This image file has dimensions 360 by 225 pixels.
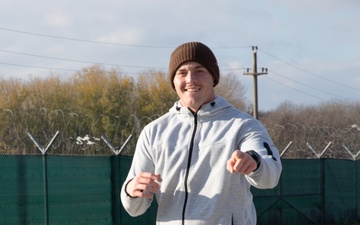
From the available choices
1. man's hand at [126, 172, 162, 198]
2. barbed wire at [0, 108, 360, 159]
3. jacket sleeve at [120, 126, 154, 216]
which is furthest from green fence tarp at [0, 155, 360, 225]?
man's hand at [126, 172, 162, 198]

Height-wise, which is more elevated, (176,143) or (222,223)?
(176,143)

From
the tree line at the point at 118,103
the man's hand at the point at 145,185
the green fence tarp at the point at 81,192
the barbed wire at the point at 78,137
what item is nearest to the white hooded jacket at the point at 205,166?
the man's hand at the point at 145,185

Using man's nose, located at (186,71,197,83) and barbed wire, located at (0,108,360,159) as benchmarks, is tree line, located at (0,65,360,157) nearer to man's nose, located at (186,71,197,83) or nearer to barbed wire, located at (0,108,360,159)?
barbed wire, located at (0,108,360,159)

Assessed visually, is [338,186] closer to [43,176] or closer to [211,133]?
[43,176]

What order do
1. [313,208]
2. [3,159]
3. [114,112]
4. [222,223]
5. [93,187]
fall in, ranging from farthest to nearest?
[114,112], [313,208], [93,187], [3,159], [222,223]

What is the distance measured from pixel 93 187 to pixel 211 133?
8.33 meters

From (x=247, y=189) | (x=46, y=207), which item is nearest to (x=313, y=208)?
(x=46, y=207)

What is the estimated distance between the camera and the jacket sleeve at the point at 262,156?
129 inches

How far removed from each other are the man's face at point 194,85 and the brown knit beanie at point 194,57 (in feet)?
0.07

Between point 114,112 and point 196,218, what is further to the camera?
point 114,112

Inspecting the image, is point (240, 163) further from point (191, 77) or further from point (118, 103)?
point (118, 103)

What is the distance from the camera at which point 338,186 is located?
17.8 m

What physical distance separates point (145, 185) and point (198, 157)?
0.98ft

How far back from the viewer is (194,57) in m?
3.59
